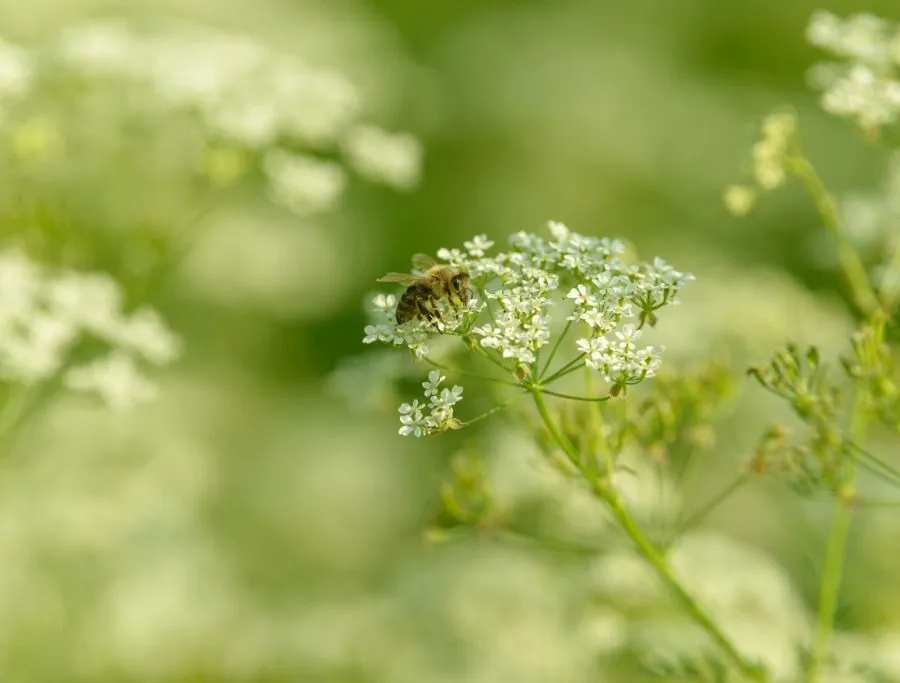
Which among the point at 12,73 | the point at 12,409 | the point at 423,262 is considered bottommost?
the point at 423,262

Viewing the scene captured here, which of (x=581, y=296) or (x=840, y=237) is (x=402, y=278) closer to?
(x=581, y=296)

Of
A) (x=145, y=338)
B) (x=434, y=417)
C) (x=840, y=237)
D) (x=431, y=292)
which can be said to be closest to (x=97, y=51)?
(x=145, y=338)

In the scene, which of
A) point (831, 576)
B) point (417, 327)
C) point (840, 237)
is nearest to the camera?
point (417, 327)

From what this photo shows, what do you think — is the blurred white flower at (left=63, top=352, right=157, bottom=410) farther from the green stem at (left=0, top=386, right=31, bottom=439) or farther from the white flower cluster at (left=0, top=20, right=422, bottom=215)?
the white flower cluster at (left=0, top=20, right=422, bottom=215)

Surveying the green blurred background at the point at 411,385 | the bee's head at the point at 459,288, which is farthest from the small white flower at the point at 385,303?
the green blurred background at the point at 411,385

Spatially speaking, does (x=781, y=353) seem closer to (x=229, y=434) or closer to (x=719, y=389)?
(x=719, y=389)

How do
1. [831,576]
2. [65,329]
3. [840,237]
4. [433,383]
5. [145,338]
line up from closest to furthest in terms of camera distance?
1. [433,383]
2. [831,576]
3. [840,237]
4. [65,329]
5. [145,338]
